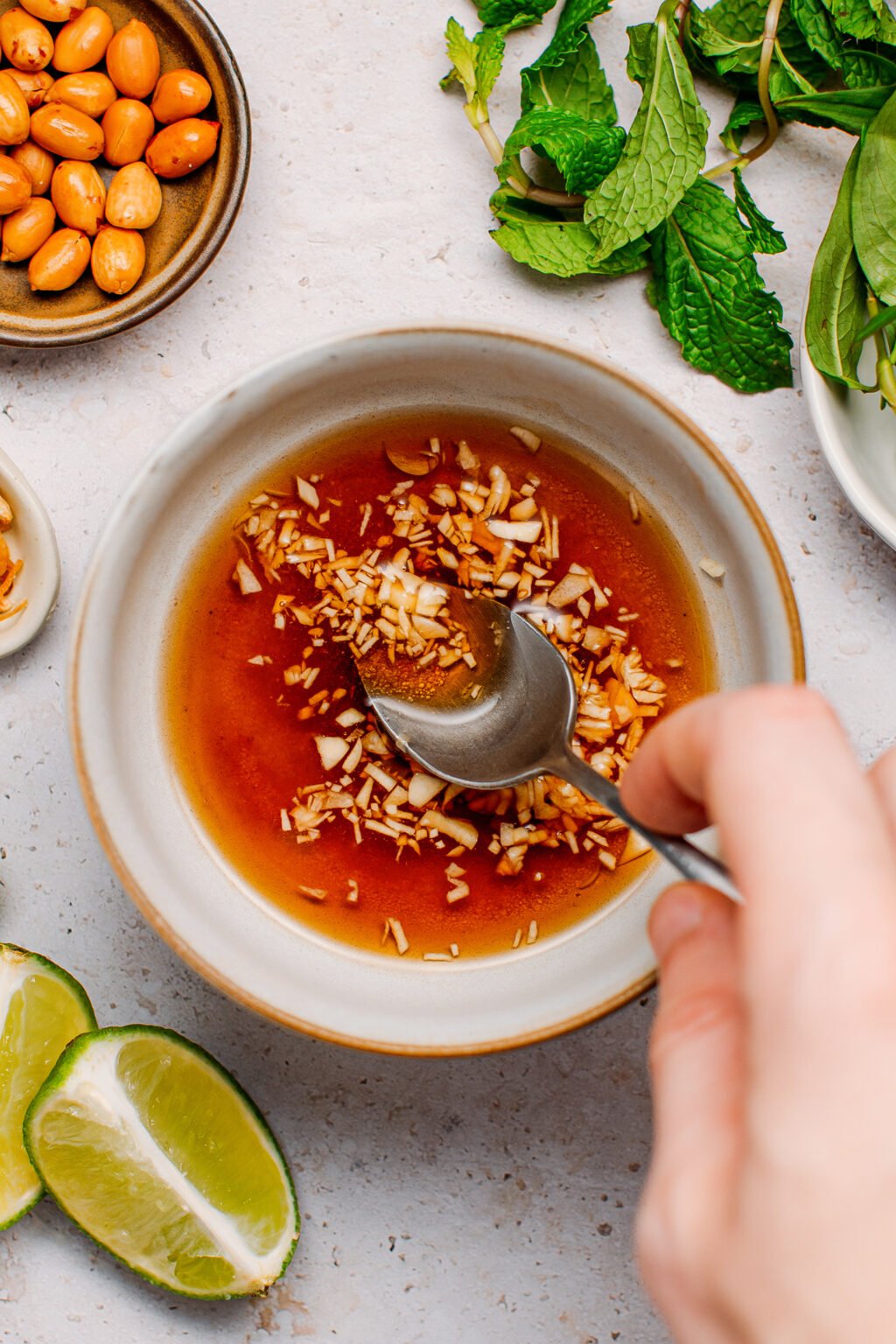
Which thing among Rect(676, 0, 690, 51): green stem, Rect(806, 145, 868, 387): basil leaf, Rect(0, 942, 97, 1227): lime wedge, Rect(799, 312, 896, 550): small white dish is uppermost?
Rect(676, 0, 690, 51): green stem

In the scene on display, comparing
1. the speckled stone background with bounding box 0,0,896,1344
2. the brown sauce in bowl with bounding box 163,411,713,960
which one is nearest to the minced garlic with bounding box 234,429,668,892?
the brown sauce in bowl with bounding box 163,411,713,960

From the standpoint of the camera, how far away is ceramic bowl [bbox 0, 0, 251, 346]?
0.95 metres

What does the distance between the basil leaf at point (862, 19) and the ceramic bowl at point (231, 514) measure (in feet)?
1.32

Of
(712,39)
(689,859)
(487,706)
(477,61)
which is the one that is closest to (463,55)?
(477,61)

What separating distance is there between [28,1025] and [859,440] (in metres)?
0.94

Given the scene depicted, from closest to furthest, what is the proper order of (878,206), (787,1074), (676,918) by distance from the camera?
1. (787,1074)
2. (676,918)
3. (878,206)

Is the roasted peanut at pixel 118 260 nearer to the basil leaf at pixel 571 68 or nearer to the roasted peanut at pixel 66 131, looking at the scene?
the roasted peanut at pixel 66 131

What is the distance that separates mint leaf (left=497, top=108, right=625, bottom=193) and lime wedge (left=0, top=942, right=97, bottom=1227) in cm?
83

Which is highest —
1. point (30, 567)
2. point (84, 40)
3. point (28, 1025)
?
point (84, 40)

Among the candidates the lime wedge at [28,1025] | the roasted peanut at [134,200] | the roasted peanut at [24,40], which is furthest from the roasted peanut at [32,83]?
the lime wedge at [28,1025]

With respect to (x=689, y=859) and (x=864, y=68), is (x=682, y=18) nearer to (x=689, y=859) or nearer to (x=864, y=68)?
(x=864, y=68)

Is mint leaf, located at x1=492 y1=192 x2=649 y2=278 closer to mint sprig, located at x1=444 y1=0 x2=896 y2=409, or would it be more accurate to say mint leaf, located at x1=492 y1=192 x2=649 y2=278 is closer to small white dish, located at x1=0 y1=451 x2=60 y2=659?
mint sprig, located at x1=444 y1=0 x2=896 y2=409

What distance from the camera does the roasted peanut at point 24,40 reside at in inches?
38.4

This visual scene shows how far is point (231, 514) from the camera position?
0.95 m
